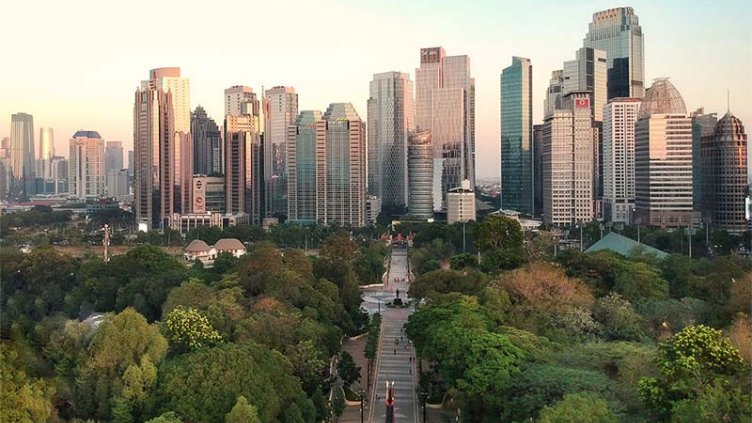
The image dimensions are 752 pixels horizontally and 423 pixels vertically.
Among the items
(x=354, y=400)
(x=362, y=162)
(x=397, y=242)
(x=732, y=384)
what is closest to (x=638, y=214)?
(x=397, y=242)

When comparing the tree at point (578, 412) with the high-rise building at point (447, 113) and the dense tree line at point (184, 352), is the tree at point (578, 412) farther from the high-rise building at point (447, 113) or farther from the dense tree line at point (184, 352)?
the high-rise building at point (447, 113)

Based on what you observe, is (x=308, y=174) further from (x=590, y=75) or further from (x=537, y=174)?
(x=590, y=75)

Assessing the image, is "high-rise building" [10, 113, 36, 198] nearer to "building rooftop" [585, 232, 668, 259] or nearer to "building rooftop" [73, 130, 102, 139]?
"building rooftop" [73, 130, 102, 139]

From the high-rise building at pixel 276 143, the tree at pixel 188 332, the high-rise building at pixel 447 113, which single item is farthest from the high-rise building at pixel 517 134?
the tree at pixel 188 332

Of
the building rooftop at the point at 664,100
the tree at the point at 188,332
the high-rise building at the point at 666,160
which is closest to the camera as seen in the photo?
the tree at the point at 188,332

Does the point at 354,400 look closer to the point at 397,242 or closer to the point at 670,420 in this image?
the point at 670,420
